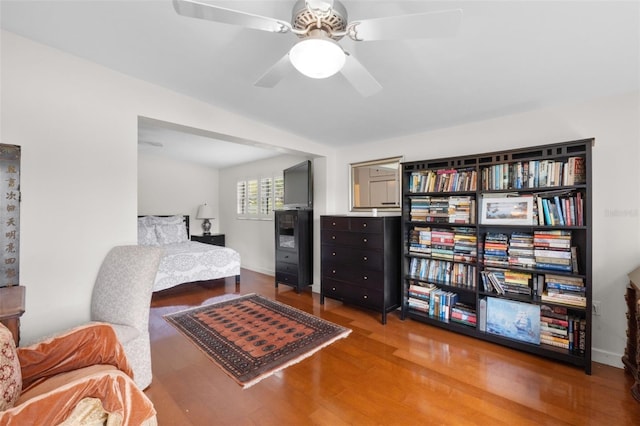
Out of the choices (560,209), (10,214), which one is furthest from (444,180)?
(10,214)

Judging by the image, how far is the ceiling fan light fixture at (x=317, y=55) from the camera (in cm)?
112

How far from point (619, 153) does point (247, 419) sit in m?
3.31

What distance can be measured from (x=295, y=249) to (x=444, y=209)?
222cm

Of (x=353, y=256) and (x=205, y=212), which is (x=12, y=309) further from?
(x=205, y=212)

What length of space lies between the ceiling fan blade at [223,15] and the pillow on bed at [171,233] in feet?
15.5

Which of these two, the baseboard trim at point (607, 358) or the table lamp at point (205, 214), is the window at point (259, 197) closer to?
the table lamp at point (205, 214)

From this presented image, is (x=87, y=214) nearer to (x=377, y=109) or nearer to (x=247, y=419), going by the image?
(x=247, y=419)

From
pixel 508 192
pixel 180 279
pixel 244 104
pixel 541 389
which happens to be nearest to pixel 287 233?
pixel 180 279

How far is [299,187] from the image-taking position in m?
4.13

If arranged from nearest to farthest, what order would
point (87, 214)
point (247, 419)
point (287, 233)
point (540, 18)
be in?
point (540, 18) → point (247, 419) → point (87, 214) → point (287, 233)

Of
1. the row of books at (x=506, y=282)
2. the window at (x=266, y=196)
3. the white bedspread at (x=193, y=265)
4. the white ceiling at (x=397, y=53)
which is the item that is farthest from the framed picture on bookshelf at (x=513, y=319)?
the window at (x=266, y=196)

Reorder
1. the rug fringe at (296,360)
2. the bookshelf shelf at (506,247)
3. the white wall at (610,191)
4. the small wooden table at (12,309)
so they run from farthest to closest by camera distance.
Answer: the bookshelf shelf at (506,247) < the white wall at (610,191) < the rug fringe at (296,360) < the small wooden table at (12,309)

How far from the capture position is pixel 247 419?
1594 mm

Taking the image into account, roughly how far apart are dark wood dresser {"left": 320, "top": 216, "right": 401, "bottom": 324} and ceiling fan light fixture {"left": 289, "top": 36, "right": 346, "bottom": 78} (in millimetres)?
1998
